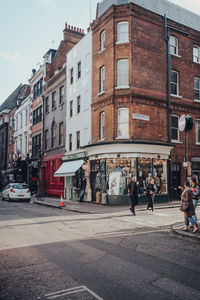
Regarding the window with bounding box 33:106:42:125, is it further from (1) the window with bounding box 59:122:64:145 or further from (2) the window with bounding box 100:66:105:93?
(2) the window with bounding box 100:66:105:93

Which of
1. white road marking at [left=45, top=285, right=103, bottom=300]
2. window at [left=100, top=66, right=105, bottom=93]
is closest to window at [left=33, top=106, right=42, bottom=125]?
window at [left=100, top=66, right=105, bottom=93]

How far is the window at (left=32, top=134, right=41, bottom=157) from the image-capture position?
34281 mm

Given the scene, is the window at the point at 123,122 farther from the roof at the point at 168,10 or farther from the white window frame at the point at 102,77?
the roof at the point at 168,10

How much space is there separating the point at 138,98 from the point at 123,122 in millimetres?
1986

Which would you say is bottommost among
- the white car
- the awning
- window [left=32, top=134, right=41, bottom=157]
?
the white car

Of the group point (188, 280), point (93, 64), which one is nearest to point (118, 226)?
point (188, 280)

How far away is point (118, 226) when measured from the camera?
1081 cm

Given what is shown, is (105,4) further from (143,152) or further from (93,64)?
(143,152)

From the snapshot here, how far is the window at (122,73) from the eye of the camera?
20.6 meters

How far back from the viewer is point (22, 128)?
138ft

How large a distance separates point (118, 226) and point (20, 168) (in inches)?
1156

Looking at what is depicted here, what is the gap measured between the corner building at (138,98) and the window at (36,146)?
13.4 meters

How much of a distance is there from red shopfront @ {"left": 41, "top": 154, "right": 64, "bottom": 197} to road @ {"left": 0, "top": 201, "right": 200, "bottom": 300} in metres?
18.8

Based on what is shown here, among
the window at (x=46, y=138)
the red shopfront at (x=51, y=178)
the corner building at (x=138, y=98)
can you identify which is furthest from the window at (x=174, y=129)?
the window at (x=46, y=138)
